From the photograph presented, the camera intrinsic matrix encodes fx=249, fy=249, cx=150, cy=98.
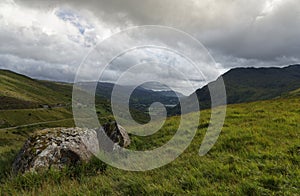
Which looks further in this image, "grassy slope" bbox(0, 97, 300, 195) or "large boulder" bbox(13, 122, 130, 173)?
"large boulder" bbox(13, 122, 130, 173)

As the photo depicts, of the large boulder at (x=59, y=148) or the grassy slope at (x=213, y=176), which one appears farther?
the large boulder at (x=59, y=148)

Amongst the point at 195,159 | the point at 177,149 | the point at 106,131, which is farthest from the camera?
the point at 106,131

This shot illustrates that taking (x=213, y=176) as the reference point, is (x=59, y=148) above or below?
below

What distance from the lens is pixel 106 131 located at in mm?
13805

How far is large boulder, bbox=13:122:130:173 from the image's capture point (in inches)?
384

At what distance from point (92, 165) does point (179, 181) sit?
4.23 metres

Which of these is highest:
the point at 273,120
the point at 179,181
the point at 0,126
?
the point at 273,120

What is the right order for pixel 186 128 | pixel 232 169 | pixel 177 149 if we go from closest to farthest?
pixel 232 169 → pixel 177 149 → pixel 186 128

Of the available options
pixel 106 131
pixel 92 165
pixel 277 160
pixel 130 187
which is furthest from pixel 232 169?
pixel 106 131

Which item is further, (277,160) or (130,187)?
(277,160)

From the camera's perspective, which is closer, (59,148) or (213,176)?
(213,176)

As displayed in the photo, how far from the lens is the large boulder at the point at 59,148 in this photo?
975cm

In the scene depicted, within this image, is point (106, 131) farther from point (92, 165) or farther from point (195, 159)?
point (195, 159)

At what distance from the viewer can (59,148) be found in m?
10.3
